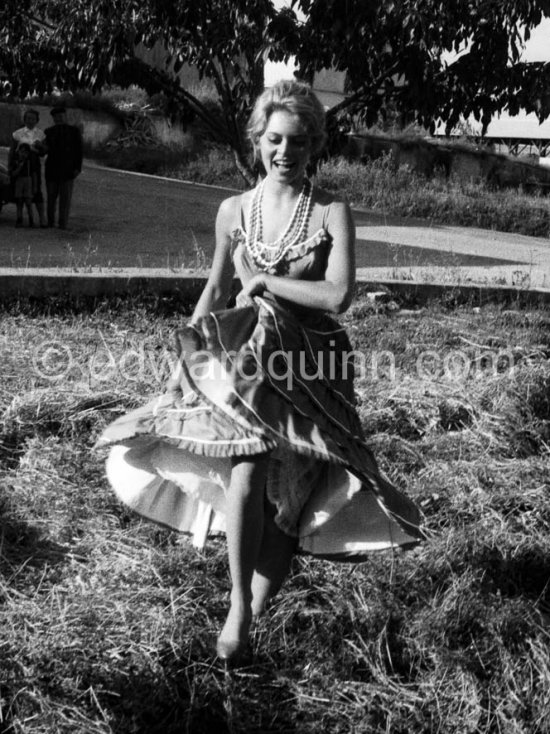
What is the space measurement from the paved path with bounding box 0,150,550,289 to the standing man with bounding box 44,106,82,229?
0.35 meters

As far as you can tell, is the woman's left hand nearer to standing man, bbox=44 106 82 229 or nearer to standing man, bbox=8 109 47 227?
standing man, bbox=44 106 82 229

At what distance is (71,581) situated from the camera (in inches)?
129

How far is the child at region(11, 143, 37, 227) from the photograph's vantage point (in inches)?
539

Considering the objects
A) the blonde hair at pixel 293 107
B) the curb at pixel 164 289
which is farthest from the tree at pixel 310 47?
the blonde hair at pixel 293 107

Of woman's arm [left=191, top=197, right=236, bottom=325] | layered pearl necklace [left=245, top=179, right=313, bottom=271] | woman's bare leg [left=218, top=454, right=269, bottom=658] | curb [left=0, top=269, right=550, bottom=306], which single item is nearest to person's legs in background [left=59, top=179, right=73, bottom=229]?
curb [left=0, top=269, right=550, bottom=306]

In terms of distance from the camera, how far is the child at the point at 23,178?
1369cm

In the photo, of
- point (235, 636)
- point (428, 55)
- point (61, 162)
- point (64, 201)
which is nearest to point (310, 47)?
point (428, 55)

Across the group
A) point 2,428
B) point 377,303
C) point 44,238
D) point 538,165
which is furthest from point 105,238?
point 538,165

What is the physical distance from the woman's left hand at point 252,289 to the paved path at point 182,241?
4455 millimetres

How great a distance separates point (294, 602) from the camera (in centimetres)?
329

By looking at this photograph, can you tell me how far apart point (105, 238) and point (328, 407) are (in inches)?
414

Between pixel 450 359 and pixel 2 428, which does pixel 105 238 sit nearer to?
pixel 450 359

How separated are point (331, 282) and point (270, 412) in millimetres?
390

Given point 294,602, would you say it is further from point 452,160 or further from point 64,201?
point 452,160
